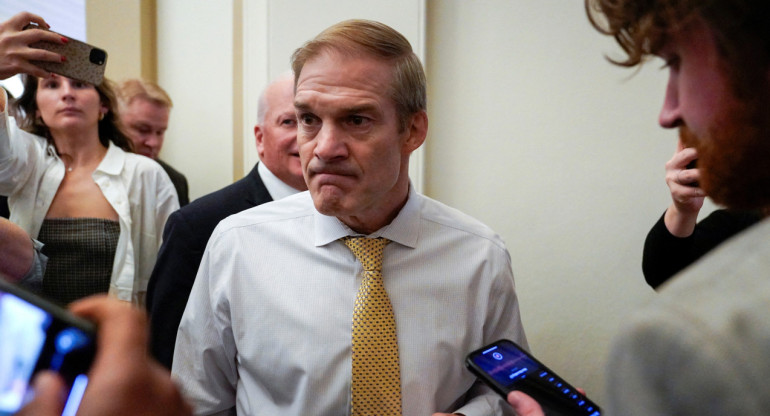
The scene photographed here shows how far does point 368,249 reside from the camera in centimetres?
135

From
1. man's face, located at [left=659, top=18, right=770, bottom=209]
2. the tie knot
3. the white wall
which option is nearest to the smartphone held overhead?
the tie knot

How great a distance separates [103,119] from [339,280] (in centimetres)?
157

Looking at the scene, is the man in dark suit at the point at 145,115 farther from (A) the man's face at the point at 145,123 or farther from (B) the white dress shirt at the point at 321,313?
(B) the white dress shirt at the point at 321,313

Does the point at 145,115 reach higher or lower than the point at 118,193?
higher

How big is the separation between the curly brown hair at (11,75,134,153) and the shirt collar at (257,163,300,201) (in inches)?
30.7

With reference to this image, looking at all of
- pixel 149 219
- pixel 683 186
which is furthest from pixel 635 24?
pixel 149 219

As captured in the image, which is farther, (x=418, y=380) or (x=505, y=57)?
(x=505, y=57)

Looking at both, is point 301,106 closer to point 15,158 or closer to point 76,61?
point 76,61

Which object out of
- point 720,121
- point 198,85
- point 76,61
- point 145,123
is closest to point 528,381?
point 720,121

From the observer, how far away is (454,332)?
1323 mm

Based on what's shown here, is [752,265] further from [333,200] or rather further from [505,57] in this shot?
[505,57]

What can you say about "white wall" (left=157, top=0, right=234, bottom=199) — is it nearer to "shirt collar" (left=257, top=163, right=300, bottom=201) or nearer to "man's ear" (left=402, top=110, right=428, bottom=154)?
"shirt collar" (left=257, top=163, right=300, bottom=201)

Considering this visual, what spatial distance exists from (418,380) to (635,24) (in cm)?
83

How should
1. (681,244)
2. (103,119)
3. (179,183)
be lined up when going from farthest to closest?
1. (179,183)
2. (103,119)
3. (681,244)
